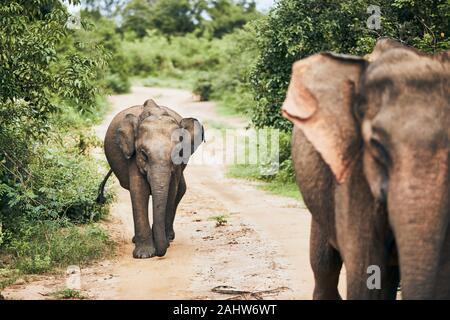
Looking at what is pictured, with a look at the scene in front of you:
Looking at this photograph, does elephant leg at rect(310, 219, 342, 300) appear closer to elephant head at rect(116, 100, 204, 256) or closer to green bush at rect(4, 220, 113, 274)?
elephant head at rect(116, 100, 204, 256)

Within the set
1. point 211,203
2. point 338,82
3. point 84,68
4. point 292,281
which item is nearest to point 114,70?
point 211,203

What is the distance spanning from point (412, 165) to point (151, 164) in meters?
5.62

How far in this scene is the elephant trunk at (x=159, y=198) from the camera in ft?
31.1

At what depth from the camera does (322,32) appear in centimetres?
Answer: 1338

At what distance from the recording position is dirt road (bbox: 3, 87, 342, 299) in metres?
7.92

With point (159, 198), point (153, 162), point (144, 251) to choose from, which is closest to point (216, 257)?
point (144, 251)

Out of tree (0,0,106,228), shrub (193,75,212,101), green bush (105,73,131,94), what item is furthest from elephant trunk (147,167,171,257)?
green bush (105,73,131,94)

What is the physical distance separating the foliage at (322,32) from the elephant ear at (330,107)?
5.63m

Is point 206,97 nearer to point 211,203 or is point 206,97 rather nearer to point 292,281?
point 211,203

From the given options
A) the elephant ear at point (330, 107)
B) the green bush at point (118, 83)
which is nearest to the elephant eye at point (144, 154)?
the elephant ear at point (330, 107)

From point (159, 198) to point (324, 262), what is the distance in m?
3.70

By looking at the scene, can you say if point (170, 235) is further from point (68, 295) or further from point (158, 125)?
point (68, 295)

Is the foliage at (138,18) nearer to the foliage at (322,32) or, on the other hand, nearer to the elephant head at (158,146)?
the foliage at (322,32)

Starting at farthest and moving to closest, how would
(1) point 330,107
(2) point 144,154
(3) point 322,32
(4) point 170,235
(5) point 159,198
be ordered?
(3) point 322,32
(4) point 170,235
(2) point 144,154
(5) point 159,198
(1) point 330,107
